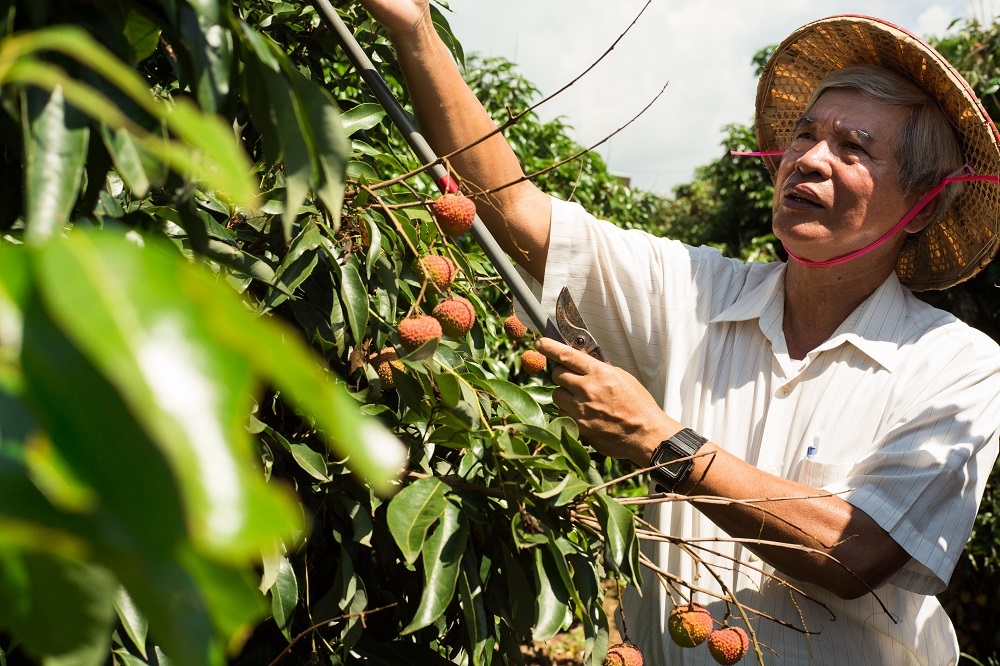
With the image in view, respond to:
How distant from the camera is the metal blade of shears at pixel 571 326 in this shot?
4.90ft

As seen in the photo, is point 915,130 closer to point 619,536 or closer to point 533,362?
point 533,362

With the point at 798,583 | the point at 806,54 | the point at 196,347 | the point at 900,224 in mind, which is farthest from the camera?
the point at 806,54

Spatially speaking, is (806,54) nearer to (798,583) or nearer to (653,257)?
(653,257)

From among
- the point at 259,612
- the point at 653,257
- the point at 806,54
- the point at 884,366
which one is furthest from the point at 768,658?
the point at 259,612

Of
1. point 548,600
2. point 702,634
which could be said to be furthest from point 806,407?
point 548,600

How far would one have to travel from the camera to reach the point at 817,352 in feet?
5.97

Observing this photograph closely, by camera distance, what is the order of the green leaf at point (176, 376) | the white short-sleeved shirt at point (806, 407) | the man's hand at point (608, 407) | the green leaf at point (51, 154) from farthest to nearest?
the white short-sleeved shirt at point (806, 407), the man's hand at point (608, 407), the green leaf at point (51, 154), the green leaf at point (176, 376)

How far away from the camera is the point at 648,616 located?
5.81 ft

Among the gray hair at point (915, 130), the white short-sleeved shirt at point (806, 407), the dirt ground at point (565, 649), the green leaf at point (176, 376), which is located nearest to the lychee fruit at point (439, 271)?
the white short-sleeved shirt at point (806, 407)

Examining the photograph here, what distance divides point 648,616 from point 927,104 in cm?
129

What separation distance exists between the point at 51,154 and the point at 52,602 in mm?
351

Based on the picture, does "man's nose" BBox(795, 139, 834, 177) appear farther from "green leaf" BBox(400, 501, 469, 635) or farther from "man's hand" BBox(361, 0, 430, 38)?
"green leaf" BBox(400, 501, 469, 635)

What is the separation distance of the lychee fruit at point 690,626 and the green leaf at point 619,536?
193 mm

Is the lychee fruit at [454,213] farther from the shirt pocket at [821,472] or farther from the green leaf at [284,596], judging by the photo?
the shirt pocket at [821,472]
